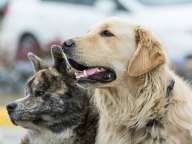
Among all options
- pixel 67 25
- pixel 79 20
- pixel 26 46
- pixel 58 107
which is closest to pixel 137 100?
pixel 58 107

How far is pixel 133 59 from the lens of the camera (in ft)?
28.3

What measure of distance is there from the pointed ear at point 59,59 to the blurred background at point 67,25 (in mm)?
7388

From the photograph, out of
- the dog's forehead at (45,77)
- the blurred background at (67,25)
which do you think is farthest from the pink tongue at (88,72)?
the blurred background at (67,25)

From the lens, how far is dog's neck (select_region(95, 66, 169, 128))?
28.0 ft

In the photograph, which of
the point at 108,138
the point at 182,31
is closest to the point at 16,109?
the point at 108,138

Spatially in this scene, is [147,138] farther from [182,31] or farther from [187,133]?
[182,31]

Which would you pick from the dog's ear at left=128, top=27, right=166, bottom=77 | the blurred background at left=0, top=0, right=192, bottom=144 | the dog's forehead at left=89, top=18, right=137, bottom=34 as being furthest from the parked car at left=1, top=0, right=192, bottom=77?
the dog's ear at left=128, top=27, right=166, bottom=77

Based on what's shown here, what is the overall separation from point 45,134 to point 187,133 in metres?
1.97

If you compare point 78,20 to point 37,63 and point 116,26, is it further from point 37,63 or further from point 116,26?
point 116,26

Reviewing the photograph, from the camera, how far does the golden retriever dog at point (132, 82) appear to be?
28.0 feet

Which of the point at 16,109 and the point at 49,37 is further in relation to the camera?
the point at 49,37

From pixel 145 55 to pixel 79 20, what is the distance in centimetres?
1100

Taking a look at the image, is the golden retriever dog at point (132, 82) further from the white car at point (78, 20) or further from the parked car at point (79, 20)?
the white car at point (78, 20)

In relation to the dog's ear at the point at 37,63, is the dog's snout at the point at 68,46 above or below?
above
